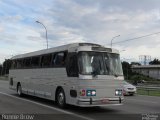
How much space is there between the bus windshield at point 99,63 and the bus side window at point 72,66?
0.97 feet

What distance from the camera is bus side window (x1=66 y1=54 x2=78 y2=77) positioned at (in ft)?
47.4

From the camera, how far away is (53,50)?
17.4 meters

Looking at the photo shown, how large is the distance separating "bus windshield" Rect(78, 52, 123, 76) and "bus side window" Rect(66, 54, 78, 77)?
294mm

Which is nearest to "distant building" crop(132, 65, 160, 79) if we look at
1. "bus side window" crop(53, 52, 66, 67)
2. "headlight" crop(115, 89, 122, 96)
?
"bus side window" crop(53, 52, 66, 67)

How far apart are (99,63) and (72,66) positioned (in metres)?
1.25

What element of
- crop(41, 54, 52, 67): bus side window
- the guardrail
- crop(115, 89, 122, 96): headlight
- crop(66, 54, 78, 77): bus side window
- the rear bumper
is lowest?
the guardrail

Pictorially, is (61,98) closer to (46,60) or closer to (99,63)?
(99,63)

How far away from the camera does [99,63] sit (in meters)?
14.5

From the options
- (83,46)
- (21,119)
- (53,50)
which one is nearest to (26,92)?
(53,50)

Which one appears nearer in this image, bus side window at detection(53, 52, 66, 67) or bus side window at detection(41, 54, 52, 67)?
bus side window at detection(53, 52, 66, 67)

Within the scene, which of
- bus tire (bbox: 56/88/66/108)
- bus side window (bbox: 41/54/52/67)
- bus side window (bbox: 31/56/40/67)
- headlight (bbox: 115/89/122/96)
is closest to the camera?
headlight (bbox: 115/89/122/96)

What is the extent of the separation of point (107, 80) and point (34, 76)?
706 cm

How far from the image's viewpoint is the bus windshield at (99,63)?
1416 cm

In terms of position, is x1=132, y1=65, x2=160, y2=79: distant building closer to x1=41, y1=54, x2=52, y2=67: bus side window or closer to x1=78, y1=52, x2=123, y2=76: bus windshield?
x1=41, y1=54, x2=52, y2=67: bus side window
